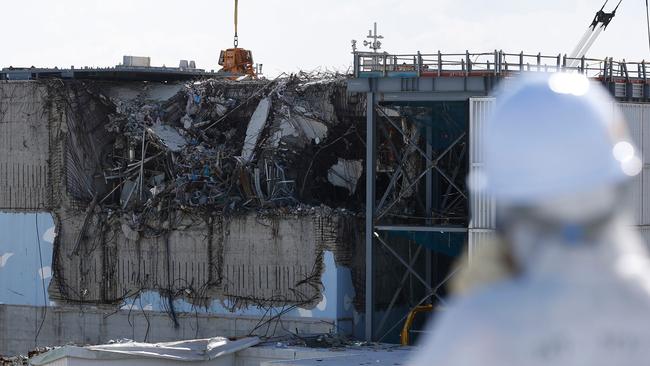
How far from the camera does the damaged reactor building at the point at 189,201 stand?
3944cm

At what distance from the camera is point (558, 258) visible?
2949 mm

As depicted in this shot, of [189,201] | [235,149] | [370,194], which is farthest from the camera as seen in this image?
[235,149]

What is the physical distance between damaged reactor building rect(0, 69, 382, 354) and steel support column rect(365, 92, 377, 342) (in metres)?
1.05

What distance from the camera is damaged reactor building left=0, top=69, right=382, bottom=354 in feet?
129

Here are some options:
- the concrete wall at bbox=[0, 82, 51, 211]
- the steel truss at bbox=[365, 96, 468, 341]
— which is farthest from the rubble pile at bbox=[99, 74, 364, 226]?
the concrete wall at bbox=[0, 82, 51, 211]

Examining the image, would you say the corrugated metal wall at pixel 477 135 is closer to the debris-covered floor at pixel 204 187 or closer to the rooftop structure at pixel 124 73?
the debris-covered floor at pixel 204 187

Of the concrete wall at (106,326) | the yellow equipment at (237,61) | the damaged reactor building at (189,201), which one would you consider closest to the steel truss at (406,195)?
the damaged reactor building at (189,201)

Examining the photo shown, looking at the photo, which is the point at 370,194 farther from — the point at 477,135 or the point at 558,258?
the point at 558,258

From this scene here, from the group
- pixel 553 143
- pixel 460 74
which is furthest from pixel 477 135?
pixel 553 143

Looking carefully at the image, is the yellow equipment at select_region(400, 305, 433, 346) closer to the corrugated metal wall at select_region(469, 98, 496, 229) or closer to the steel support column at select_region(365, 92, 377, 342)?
A: the steel support column at select_region(365, 92, 377, 342)

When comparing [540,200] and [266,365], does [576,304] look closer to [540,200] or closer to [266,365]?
[540,200]

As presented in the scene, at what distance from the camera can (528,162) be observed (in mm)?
3004

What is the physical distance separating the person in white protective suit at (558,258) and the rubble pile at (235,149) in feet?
121

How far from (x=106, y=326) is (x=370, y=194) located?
8.94 metres
